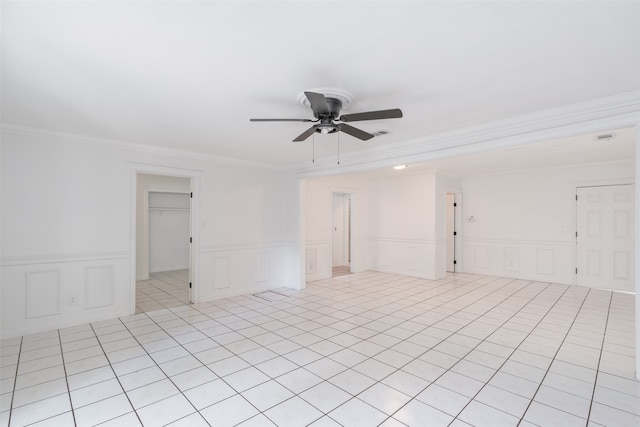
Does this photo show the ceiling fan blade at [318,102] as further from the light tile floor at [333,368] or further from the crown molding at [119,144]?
the crown molding at [119,144]

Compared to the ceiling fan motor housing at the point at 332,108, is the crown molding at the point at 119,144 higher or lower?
higher

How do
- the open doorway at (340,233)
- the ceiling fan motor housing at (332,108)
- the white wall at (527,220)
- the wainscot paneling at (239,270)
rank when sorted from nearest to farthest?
1. the ceiling fan motor housing at (332,108)
2. the wainscot paneling at (239,270)
3. the white wall at (527,220)
4. the open doorway at (340,233)

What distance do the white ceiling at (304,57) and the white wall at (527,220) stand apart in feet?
14.2

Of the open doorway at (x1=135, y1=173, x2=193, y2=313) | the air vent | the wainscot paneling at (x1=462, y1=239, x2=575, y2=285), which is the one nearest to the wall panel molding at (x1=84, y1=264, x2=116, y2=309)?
the open doorway at (x1=135, y1=173, x2=193, y2=313)

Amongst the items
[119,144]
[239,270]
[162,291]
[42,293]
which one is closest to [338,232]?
[239,270]

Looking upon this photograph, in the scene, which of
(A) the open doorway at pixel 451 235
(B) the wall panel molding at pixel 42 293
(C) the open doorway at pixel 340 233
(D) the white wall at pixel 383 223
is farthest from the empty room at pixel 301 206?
(C) the open doorway at pixel 340 233

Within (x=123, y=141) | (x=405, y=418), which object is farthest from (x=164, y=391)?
(x=123, y=141)

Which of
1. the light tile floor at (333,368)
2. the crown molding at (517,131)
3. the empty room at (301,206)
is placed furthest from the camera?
the crown molding at (517,131)

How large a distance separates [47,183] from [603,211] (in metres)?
9.08

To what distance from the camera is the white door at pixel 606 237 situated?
554cm

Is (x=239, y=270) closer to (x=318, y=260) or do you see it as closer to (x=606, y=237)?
(x=318, y=260)

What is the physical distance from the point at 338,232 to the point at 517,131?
6203 millimetres

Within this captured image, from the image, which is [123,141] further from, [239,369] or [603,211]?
[603,211]

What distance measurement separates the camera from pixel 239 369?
279 centimetres
